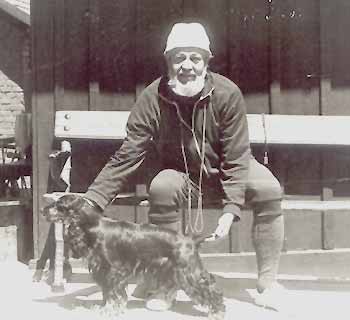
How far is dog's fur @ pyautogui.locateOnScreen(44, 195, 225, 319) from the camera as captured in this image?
3301mm

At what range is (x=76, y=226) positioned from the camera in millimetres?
3338

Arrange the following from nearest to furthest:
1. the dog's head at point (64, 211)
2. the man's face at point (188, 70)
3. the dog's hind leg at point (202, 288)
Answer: the dog's hind leg at point (202, 288) < the dog's head at point (64, 211) < the man's face at point (188, 70)

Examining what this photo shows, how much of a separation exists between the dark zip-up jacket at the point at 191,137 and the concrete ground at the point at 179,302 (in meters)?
0.55

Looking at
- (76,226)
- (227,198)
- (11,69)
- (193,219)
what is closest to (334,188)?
(193,219)

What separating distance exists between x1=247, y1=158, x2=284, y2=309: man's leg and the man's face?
0.53 meters

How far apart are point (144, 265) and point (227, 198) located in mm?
513

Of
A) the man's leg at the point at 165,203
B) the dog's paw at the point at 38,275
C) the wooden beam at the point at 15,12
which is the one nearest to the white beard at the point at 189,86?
the man's leg at the point at 165,203

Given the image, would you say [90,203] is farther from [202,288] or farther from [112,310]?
[202,288]

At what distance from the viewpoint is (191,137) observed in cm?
359

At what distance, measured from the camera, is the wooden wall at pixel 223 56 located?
14.3 feet

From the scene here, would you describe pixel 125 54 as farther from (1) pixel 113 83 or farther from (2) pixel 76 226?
(2) pixel 76 226

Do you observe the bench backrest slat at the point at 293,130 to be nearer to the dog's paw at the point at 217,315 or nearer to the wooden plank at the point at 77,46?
the wooden plank at the point at 77,46

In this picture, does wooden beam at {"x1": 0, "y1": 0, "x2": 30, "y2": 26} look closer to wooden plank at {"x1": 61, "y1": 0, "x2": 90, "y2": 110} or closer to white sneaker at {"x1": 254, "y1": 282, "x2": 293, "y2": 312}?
wooden plank at {"x1": 61, "y1": 0, "x2": 90, "y2": 110}

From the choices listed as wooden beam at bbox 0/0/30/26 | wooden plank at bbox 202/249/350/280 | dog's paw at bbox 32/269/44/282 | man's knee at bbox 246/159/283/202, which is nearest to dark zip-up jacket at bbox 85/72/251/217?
man's knee at bbox 246/159/283/202
